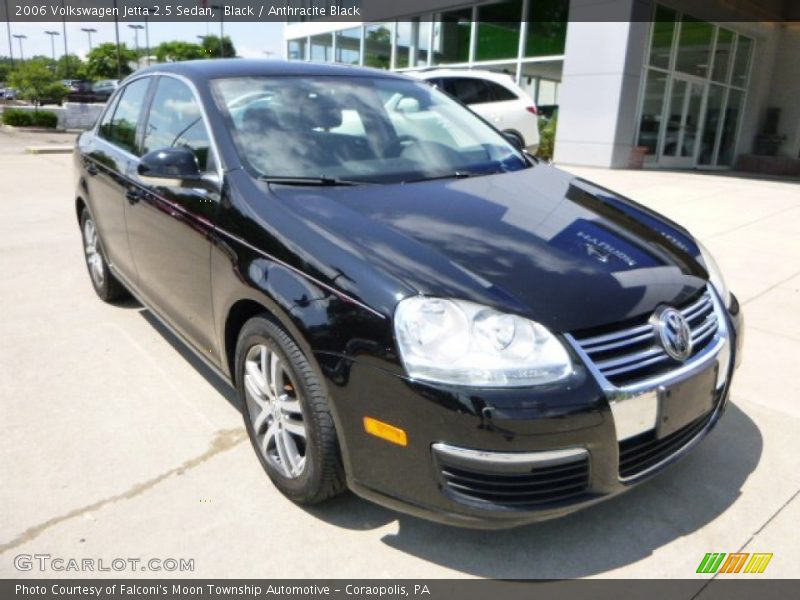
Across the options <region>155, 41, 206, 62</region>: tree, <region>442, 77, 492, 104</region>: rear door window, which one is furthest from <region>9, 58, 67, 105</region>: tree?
<region>155, 41, 206, 62</region>: tree

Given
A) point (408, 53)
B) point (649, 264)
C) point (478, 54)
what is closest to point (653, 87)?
point (478, 54)

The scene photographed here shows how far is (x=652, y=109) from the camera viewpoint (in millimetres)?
14305

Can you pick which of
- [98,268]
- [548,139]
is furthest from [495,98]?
[98,268]

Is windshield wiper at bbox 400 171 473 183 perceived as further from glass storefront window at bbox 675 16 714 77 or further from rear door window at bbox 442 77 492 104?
glass storefront window at bbox 675 16 714 77

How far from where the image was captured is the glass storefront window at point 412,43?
18.8 meters

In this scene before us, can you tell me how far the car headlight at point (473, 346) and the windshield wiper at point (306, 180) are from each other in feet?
2.93

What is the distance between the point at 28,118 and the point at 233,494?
25.8 m

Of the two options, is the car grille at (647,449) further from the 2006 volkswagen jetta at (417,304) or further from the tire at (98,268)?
the tire at (98,268)

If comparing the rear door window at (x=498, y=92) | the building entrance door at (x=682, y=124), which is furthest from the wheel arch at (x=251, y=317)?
the building entrance door at (x=682, y=124)

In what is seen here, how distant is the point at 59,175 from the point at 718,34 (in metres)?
15.2

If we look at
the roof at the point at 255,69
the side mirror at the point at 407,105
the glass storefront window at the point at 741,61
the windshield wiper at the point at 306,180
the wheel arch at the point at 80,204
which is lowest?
the wheel arch at the point at 80,204

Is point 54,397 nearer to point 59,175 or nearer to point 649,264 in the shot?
point 649,264

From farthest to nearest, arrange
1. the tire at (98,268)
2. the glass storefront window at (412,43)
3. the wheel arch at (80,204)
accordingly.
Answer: the glass storefront window at (412,43), the wheel arch at (80,204), the tire at (98,268)

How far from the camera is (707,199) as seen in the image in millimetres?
9117
